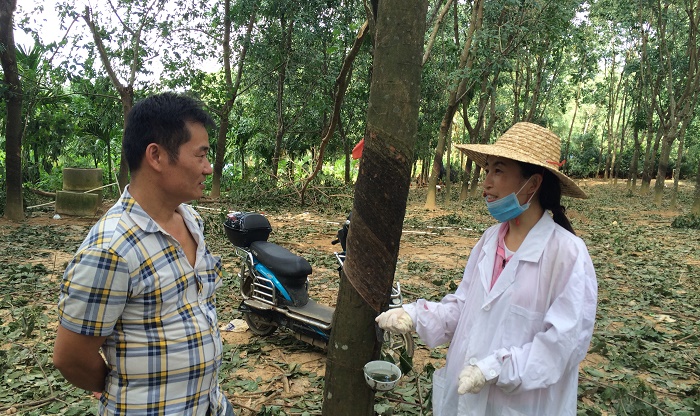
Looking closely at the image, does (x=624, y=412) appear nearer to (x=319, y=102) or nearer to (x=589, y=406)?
(x=589, y=406)

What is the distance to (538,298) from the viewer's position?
5.99 feet

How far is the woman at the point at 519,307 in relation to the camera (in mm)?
1698

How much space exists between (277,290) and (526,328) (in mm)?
2705

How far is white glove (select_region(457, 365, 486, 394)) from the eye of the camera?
5.56ft

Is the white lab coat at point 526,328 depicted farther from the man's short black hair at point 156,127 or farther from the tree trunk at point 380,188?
the man's short black hair at point 156,127

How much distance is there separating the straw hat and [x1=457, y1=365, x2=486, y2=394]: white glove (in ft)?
2.73

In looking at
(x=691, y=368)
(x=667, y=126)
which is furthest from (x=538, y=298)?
(x=667, y=126)

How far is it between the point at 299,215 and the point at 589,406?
931cm

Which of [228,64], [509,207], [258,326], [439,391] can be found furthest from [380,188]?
[228,64]

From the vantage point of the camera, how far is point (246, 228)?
14.7 ft

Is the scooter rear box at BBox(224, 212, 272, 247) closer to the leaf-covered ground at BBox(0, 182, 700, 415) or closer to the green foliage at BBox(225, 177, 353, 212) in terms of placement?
the leaf-covered ground at BBox(0, 182, 700, 415)

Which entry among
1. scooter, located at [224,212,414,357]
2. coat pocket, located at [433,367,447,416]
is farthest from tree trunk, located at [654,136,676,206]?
coat pocket, located at [433,367,447,416]

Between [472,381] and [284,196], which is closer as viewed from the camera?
[472,381]

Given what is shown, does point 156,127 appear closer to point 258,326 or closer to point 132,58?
point 258,326
